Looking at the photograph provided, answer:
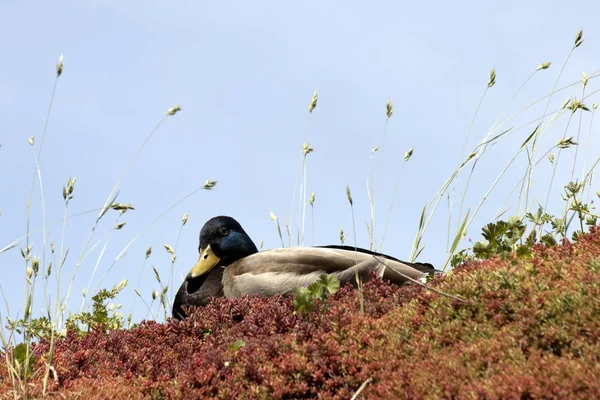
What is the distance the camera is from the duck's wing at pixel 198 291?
8914 mm

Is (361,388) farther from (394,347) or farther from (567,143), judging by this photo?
(567,143)

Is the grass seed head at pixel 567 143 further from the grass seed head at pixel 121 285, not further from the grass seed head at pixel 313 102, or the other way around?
the grass seed head at pixel 121 285

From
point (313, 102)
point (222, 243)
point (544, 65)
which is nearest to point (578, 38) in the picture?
point (544, 65)

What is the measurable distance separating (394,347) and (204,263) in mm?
5348

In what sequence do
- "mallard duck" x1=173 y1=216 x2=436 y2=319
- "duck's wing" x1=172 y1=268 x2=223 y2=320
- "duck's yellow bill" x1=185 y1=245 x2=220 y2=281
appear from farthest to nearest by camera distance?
"duck's yellow bill" x1=185 y1=245 x2=220 y2=281 → "duck's wing" x1=172 y1=268 x2=223 y2=320 → "mallard duck" x1=173 y1=216 x2=436 y2=319

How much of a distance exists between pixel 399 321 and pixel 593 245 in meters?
A: 1.68

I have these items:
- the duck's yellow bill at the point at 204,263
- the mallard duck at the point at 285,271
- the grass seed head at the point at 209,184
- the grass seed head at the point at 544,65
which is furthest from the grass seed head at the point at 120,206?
the grass seed head at the point at 544,65

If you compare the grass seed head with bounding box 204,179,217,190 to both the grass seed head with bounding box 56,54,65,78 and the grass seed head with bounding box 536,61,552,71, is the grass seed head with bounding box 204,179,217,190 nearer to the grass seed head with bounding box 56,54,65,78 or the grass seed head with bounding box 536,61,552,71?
the grass seed head with bounding box 56,54,65,78

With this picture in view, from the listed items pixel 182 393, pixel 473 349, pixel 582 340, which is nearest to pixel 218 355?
pixel 182 393

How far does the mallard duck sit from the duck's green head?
221mm

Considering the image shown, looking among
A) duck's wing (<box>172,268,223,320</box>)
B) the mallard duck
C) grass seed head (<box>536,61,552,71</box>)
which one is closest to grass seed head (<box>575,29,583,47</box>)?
grass seed head (<box>536,61,552,71</box>)

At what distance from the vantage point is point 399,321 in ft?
15.9

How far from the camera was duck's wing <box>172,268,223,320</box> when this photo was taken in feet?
29.2

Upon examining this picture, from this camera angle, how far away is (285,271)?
8.22 metres
